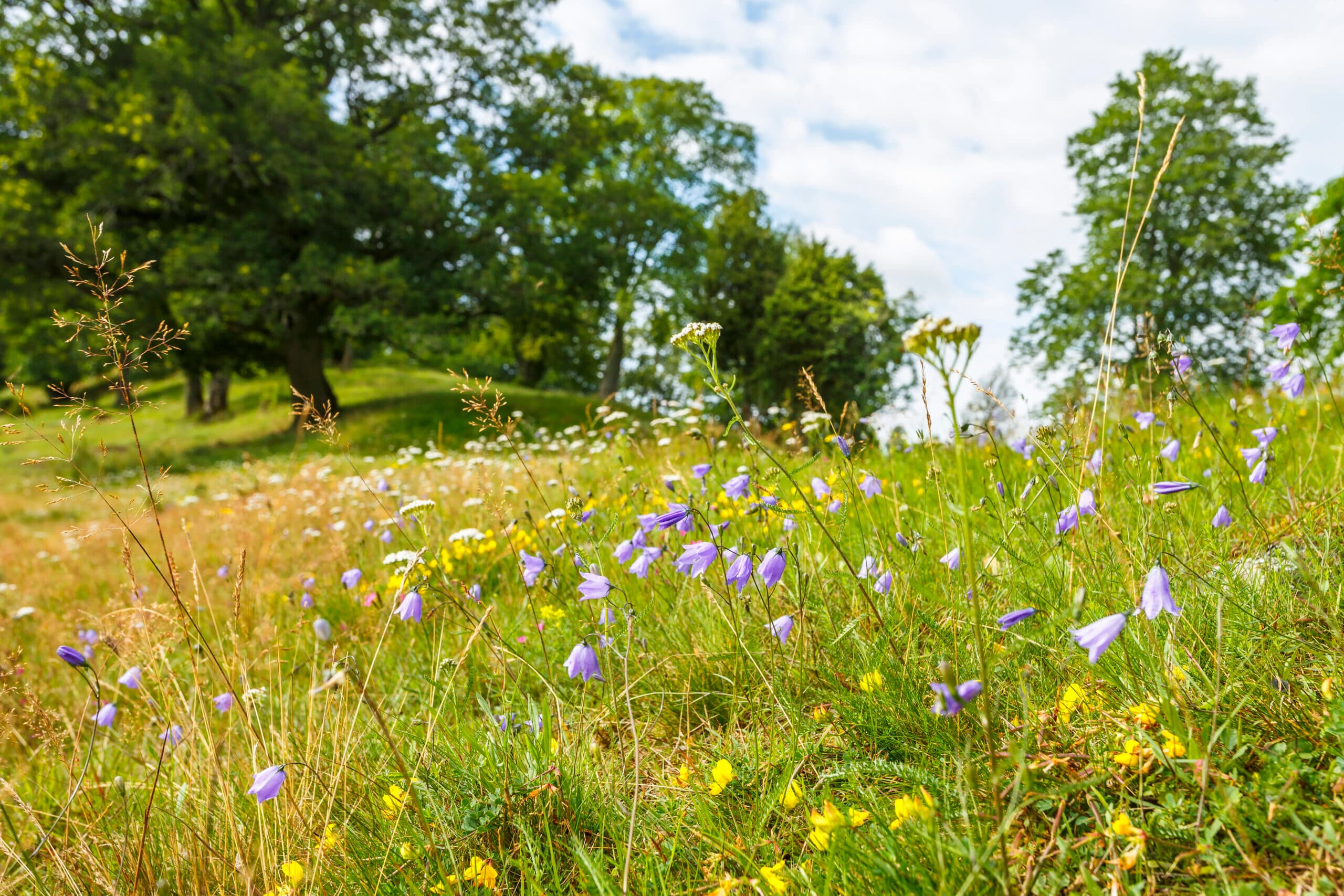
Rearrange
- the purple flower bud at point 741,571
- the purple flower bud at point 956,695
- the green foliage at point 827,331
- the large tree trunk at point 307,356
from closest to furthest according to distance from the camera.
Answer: the purple flower bud at point 956,695
the purple flower bud at point 741,571
the large tree trunk at point 307,356
the green foliage at point 827,331

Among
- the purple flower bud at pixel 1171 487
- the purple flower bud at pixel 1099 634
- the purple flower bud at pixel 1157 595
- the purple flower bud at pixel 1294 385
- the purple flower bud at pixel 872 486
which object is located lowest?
the purple flower bud at pixel 1099 634

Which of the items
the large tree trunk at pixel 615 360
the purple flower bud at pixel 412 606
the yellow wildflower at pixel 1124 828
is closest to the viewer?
the yellow wildflower at pixel 1124 828

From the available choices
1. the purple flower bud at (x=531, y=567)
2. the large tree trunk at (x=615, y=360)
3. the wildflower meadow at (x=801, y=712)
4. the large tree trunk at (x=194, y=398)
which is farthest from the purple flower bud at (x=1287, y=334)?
the large tree trunk at (x=194, y=398)

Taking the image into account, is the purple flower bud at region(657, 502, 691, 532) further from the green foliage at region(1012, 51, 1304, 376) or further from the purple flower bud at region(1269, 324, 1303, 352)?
the green foliage at region(1012, 51, 1304, 376)

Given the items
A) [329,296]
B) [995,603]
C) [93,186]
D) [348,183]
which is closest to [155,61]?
[93,186]

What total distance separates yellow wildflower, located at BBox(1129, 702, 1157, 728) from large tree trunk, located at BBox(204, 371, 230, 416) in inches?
1111

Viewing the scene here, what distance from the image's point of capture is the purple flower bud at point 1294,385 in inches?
90.9

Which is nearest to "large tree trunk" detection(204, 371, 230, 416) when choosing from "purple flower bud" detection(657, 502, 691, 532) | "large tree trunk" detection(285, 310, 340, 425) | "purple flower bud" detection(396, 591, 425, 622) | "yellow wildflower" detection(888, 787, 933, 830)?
"large tree trunk" detection(285, 310, 340, 425)

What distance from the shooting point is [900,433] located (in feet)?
15.6

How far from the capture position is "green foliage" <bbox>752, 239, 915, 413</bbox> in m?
21.3

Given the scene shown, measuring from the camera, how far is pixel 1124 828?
49.6 inches

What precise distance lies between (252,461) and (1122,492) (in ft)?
45.6

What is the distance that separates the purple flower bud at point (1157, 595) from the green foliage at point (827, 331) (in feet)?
64.2

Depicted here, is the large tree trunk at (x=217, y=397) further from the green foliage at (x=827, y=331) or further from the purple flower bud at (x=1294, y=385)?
the purple flower bud at (x=1294, y=385)
